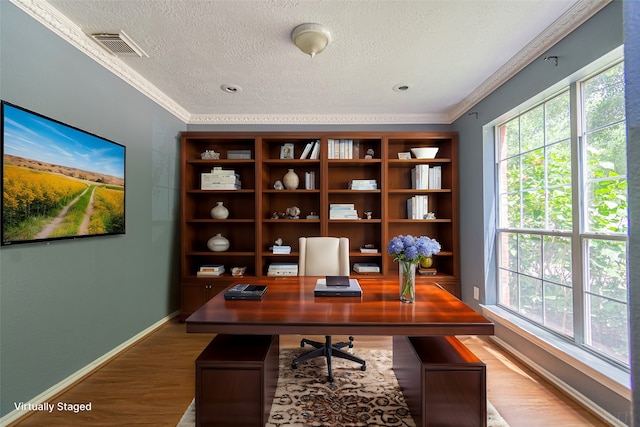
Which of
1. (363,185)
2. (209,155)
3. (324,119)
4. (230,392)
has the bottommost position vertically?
(230,392)

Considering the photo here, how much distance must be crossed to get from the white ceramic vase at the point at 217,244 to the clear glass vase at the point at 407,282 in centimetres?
236

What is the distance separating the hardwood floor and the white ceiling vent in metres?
2.45

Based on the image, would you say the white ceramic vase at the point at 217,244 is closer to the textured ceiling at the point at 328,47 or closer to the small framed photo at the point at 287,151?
the small framed photo at the point at 287,151

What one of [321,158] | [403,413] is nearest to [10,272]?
[403,413]

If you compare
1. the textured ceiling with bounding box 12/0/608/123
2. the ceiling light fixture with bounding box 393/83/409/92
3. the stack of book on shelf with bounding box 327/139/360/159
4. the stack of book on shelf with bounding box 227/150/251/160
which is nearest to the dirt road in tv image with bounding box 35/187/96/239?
the textured ceiling with bounding box 12/0/608/123

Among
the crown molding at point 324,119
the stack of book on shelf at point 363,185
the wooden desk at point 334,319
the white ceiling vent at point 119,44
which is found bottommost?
the wooden desk at point 334,319

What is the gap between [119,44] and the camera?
214cm

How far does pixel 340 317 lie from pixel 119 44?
2.46 m

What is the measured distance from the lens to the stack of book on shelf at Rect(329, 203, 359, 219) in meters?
3.48

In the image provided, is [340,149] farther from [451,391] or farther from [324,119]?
[451,391]

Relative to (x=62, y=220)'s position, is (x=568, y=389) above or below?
below

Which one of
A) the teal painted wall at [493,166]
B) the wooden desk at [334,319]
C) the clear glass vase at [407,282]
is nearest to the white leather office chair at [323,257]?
the wooden desk at [334,319]

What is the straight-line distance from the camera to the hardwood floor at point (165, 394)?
1726 millimetres

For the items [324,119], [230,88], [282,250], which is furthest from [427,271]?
[230,88]
